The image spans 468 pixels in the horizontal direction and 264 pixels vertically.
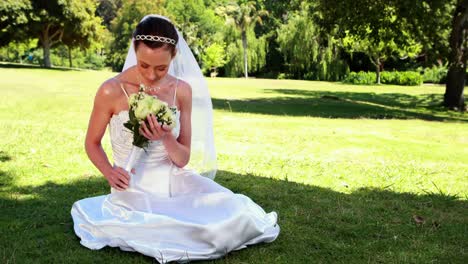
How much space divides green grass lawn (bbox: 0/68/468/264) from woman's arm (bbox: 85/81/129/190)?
0.64 m

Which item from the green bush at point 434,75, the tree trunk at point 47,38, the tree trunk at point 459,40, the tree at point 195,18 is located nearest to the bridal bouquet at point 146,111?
the tree trunk at point 459,40

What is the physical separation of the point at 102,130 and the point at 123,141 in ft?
0.72

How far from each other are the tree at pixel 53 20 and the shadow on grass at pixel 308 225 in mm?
39131

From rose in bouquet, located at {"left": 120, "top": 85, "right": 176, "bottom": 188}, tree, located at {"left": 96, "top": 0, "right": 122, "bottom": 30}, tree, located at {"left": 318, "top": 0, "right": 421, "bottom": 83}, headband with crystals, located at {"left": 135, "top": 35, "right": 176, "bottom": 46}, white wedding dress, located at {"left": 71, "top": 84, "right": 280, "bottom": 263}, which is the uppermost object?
tree, located at {"left": 96, "top": 0, "right": 122, "bottom": 30}

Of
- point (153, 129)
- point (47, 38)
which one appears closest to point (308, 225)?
point (153, 129)

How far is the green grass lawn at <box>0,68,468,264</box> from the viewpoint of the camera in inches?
165

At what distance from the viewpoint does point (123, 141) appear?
4.26m

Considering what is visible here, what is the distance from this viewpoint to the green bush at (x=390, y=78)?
47869 millimetres

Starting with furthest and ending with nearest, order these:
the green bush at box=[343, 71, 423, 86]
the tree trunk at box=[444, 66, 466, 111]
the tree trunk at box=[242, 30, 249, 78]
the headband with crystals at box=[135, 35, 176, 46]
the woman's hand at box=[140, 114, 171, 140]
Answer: the tree trunk at box=[242, 30, 249, 78] → the green bush at box=[343, 71, 423, 86] → the tree trunk at box=[444, 66, 466, 111] → the headband with crystals at box=[135, 35, 176, 46] → the woman's hand at box=[140, 114, 171, 140]

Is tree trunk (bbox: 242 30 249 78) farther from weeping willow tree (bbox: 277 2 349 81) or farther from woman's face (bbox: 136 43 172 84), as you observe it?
woman's face (bbox: 136 43 172 84)

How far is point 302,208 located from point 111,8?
90979 millimetres

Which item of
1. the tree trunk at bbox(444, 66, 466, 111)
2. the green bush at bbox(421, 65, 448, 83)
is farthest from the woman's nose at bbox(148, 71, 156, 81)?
the green bush at bbox(421, 65, 448, 83)

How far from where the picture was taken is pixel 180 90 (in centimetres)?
430

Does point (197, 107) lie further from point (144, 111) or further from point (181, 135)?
point (144, 111)
